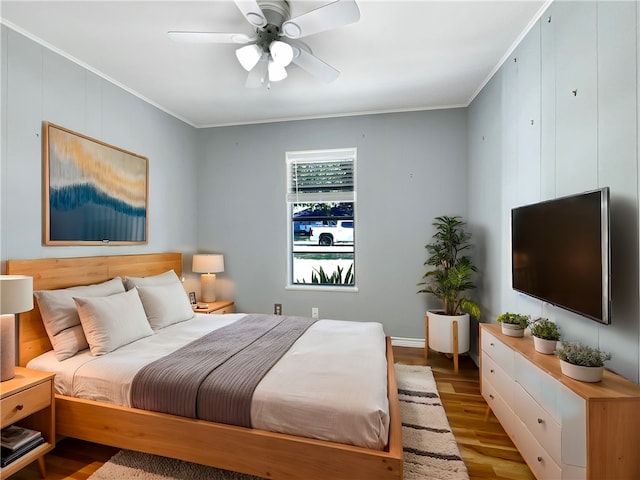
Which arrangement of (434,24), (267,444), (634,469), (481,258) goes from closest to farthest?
(634,469), (267,444), (434,24), (481,258)

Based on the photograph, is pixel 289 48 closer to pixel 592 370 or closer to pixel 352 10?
pixel 352 10

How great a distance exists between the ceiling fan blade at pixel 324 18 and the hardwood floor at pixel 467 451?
2.66 meters

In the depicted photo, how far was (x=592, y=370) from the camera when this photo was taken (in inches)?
53.2

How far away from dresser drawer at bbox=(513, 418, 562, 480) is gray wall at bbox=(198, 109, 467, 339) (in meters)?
1.93

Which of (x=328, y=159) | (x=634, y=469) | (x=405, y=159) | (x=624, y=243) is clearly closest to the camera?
(x=634, y=469)

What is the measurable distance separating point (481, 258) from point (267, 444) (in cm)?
273

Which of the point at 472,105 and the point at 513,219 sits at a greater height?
the point at 472,105

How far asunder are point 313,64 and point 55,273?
2.51 metres

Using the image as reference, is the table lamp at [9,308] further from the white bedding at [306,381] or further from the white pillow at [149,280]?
the white pillow at [149,280]

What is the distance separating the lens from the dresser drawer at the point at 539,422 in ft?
4.62

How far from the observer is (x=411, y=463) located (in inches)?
71.9

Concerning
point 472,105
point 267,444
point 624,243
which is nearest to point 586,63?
point 624,243

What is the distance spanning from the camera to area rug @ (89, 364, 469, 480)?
1733mm

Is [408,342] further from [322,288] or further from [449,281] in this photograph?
[322,288]
